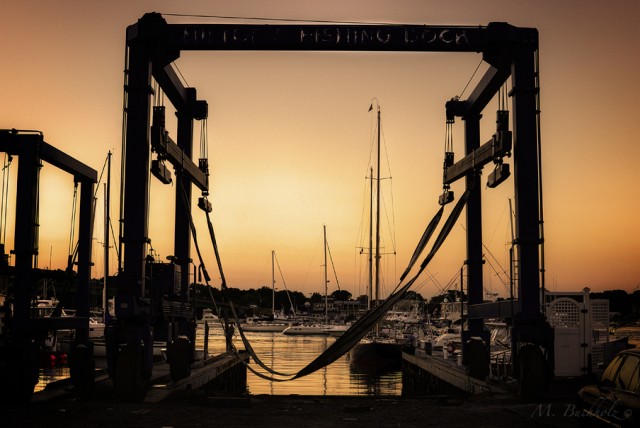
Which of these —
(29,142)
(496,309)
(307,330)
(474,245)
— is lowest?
(307,330)

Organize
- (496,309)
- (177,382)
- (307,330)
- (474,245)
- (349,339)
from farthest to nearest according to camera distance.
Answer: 1. (307,330)
2. (474,245)
3. (496,309)
4. (177,382)
5. (349,339)

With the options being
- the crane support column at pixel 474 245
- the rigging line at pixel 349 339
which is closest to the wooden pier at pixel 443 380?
the crane support column at pixel 474 245

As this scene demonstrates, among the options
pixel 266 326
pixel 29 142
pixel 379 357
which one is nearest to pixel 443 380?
pixel 29 142

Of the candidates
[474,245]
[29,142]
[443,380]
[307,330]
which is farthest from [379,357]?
[307,330]

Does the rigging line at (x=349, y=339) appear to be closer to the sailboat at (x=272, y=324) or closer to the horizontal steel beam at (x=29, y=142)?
the horizontal steel beam at (x=29, y=142)

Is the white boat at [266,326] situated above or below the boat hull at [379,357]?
below

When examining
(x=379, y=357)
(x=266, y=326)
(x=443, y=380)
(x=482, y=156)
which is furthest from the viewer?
(x=266, y=326)

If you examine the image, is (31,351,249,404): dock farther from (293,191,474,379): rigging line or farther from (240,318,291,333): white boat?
(240,318,291,333): white boat

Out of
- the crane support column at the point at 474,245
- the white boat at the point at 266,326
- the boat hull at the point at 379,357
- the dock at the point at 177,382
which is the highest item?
the crane support column at the point at 474,245

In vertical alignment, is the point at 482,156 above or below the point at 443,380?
above

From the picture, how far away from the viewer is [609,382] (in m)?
11.7

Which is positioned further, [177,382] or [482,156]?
[482,156]

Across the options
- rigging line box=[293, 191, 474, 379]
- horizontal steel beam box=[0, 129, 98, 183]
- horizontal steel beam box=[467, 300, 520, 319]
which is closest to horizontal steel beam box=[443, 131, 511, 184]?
horizontal steel beam box=[467, 300, 520, 319]

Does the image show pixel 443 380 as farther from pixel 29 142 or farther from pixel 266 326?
pixel 266 326
